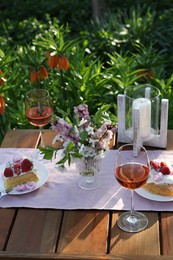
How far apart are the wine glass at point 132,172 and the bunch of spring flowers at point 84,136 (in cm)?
11

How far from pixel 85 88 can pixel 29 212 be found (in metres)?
1.34

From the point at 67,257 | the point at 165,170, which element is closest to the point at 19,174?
the point at 67,257

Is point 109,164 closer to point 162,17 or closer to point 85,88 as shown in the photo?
point 85,88

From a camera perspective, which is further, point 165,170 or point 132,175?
point 165,170

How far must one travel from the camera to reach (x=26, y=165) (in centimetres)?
218

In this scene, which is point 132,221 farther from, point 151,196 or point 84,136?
point 84,136

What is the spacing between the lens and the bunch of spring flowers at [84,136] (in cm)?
197

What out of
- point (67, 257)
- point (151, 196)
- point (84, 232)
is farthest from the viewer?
point (151, 196)

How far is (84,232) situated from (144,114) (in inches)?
26.0

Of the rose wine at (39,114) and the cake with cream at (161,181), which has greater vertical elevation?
the rose wine at (39,114)

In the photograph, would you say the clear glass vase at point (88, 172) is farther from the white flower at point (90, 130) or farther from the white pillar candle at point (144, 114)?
the white pillar candle at point (144, 114)

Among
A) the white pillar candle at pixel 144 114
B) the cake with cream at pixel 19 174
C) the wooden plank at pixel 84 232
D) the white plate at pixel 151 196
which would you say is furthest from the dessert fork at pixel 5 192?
the white pillar candle at pixel 144 114

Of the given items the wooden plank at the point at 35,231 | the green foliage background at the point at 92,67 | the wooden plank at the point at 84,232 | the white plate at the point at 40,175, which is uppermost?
the white plate at the point at 40,175

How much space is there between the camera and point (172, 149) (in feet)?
7.91
